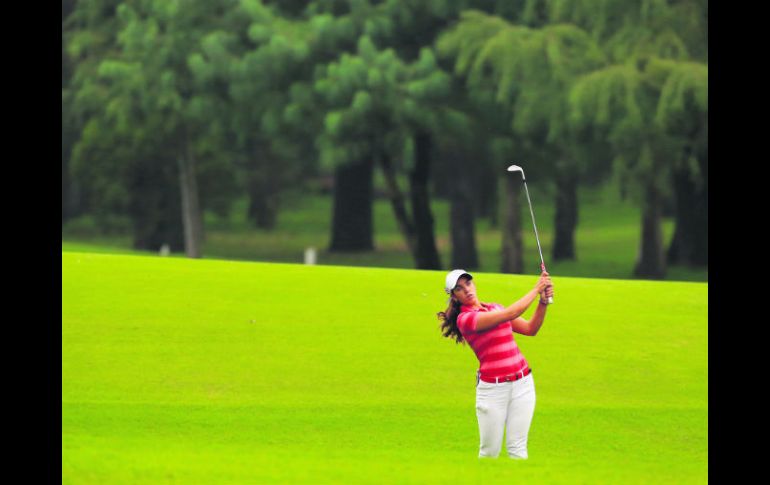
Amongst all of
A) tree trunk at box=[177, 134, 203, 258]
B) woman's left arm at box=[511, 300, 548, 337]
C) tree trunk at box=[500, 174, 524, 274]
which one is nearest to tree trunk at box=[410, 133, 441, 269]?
tree trunk at box=[500, 174, 524, 274]

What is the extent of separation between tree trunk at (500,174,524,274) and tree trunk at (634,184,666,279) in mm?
3358

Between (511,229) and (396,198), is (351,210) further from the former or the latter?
(396,198)

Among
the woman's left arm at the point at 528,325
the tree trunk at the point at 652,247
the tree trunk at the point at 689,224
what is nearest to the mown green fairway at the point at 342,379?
the woman's left arm at the point at 528,325

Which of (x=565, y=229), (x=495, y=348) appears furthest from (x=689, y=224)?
(x=495, y=348)

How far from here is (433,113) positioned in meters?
35.2

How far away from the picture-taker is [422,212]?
3866 cm

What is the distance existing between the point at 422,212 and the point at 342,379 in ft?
75.4

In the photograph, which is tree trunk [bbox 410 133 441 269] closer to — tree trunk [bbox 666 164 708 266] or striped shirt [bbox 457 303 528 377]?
tree trunk [bbox 666 164 708 266]

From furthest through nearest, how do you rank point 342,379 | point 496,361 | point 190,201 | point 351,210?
point 351,210
point 190,201
point 342,379
point 496,361

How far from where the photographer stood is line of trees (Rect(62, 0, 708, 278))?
1288 inches

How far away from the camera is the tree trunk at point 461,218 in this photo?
41.1m

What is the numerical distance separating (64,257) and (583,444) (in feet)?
32.9

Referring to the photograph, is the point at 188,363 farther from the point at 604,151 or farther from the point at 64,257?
the point at 604,151

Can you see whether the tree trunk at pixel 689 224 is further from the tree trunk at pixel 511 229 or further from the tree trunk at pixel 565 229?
the tree trunk at pixel 565 229
